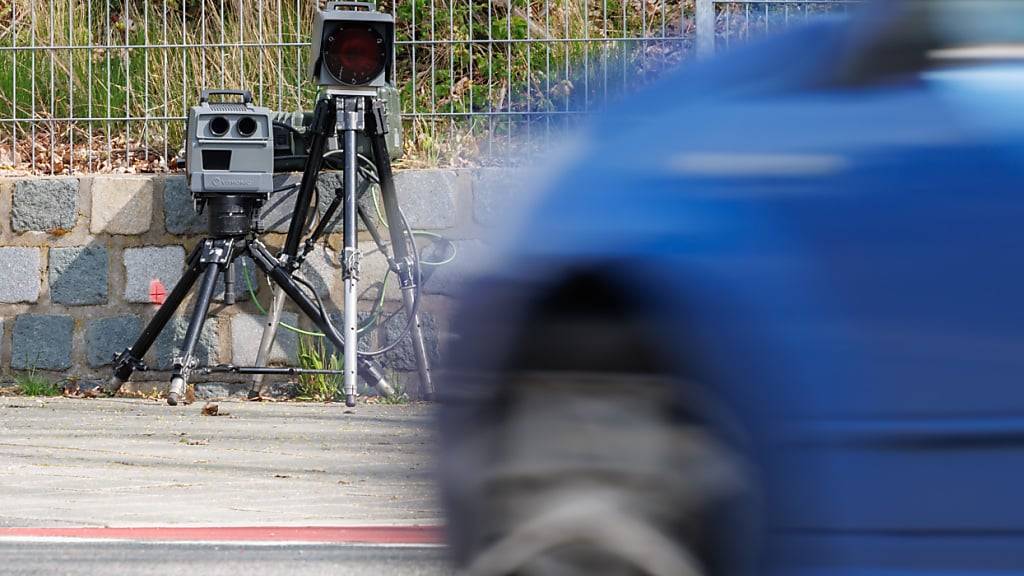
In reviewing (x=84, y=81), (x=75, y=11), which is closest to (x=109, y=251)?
(x=84, y=81)

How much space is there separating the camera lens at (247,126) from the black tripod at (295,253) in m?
0.30

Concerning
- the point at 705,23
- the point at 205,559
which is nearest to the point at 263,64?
the point at 705,23

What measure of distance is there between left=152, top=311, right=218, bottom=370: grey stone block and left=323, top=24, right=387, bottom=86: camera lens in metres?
1.68

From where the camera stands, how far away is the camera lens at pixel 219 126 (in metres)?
8.35

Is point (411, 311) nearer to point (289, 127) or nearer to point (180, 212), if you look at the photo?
point (289, 127)

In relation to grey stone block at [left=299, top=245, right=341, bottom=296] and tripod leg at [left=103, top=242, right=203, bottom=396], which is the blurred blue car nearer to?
tripod leg at [left=103, top=242, right=203, bottom=396]

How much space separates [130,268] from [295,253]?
1104 mm

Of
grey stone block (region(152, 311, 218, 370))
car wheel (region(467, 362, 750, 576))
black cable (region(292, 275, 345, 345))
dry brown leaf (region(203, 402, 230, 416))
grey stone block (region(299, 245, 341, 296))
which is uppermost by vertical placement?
car wheel (region(467, 362, 750, 576))

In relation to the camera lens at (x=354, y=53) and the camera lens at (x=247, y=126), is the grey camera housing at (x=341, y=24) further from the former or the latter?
the camera lens at (x=247, y=126)

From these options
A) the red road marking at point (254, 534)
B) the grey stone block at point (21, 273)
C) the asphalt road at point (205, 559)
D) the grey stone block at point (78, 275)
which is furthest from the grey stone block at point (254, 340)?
the asphalt road at point (205, 559)

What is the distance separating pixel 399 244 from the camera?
8469 mm

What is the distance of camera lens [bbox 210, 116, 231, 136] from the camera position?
8352 millimetres

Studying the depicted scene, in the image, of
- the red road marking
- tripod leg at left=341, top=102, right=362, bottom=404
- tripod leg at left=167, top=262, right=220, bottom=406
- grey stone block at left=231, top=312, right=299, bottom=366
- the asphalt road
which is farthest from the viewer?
grey stone block at left=231, top=312, right=299, bottom=366

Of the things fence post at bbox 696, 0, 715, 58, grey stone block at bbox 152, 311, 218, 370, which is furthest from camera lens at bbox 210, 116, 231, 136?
fence post at bbox 696, 0, 715, 58
